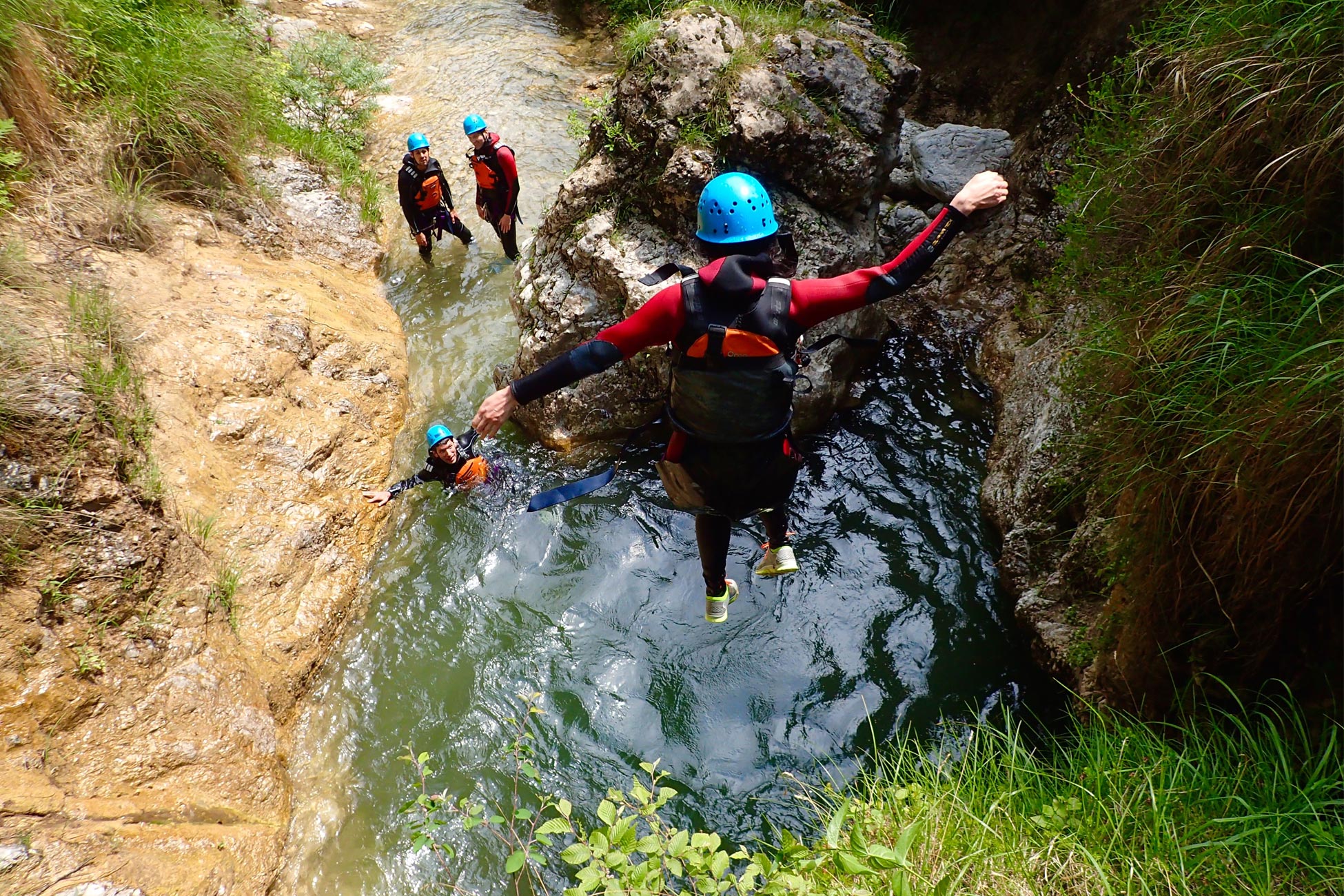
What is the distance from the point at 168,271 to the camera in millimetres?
5512

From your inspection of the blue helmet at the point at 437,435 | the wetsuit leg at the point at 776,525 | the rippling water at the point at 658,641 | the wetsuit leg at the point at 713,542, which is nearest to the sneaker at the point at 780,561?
the wetsuit leg at the point at 776,525

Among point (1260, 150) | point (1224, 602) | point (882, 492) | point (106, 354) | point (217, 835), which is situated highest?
point (1260, 150)

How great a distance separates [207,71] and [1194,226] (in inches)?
302

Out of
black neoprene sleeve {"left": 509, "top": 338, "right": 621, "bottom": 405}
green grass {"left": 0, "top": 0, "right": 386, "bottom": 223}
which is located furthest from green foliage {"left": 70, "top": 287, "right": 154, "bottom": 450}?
black neoprene sleeve {"left": 509, "top": 338, "right": 621, "bottom": 405}

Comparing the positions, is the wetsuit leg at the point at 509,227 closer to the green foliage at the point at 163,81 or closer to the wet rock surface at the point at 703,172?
the wet rock surface at the point at 703,172

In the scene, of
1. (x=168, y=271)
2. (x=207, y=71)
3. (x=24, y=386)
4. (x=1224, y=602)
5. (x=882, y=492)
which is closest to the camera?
(x=1224, y=602)

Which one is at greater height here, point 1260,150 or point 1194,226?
point 1260,150

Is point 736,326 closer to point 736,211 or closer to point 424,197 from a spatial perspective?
point 736,211

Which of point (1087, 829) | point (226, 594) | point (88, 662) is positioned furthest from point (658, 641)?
point (88, 662)

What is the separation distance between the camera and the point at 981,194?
2.67 metres

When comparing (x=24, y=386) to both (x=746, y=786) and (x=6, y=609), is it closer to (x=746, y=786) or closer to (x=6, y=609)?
(x=6, y=609)

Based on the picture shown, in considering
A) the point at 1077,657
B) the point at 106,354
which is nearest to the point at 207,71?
the point at 106,354

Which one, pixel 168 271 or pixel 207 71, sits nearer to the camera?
pixel 168 271

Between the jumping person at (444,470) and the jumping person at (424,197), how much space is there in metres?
3.16
